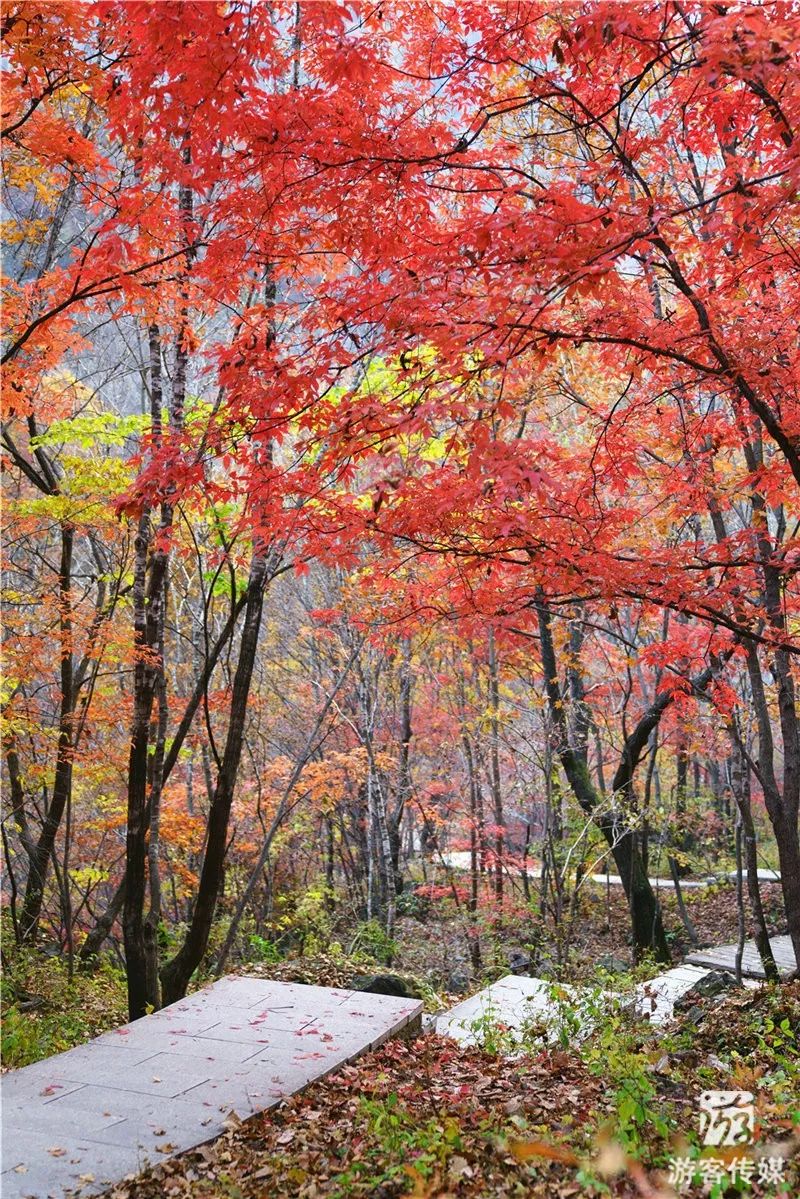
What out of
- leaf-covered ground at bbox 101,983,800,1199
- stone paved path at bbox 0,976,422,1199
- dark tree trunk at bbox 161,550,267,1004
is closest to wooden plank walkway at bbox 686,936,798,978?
leaf-covered ground at bbox 101,983,800,1199

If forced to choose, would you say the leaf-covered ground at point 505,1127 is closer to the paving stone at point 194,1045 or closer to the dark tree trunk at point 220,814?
the paving stone at point 194,1045

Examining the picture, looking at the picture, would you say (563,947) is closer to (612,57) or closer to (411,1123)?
(411,1123)

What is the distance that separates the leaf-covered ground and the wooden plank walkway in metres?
4.28

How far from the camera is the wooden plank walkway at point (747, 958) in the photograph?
367 inches

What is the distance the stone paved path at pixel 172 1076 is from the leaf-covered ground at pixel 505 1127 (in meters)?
0.18

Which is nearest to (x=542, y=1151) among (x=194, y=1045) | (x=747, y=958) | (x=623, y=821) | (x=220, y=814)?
(x=194, y=1045)

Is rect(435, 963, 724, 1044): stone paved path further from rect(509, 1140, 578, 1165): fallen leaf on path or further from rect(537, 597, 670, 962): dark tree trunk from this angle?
rect(509, 1140, 578, 1165): fallen leaf on path

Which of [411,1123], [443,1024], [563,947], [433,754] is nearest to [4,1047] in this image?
[411,1123]

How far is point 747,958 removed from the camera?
32.6 feet

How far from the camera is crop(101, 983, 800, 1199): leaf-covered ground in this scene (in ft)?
10.7

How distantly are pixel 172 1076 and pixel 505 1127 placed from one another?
196 centimetres

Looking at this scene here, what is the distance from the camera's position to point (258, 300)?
9.63 metres

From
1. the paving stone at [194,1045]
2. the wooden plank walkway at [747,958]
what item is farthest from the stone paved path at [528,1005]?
the paving stone at [194,1045]

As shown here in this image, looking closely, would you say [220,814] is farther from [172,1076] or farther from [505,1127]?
[505,1127]
